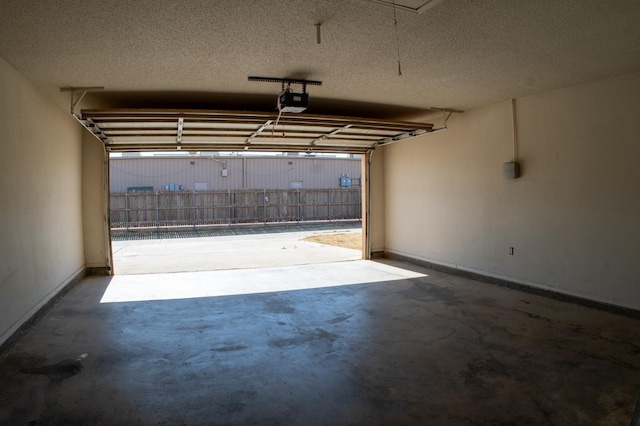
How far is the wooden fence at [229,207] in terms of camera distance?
52.1 ft

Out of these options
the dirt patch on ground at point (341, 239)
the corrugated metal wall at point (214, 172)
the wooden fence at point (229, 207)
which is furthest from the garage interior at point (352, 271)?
the corrugated metal wall at point (214, 172)

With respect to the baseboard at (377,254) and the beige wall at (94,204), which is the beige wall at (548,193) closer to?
the baseboard at (377,254)

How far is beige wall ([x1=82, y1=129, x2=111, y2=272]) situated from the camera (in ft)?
23.3

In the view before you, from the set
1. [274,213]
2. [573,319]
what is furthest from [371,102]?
[274,213]

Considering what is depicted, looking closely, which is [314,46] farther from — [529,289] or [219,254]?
[219,254]

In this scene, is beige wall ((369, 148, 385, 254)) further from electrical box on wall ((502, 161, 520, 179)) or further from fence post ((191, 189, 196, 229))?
fence post ((191, 189, 196, 229))

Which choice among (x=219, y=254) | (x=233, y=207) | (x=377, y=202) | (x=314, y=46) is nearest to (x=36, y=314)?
(x=314, y=46)

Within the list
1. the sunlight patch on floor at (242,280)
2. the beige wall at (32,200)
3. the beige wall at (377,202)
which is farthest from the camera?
the beige wall at (377,202)

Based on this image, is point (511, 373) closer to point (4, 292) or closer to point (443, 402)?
point (443, 402)

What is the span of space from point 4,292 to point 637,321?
6195mm

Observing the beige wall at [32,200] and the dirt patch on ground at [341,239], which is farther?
the dirt patch on ground at [341,239]

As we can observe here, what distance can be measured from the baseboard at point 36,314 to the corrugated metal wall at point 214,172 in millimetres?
12671

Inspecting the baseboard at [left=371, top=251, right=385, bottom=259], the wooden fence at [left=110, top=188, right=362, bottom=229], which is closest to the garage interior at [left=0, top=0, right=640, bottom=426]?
the baseboard at [left=371, top=251, right=385, bottom=259]

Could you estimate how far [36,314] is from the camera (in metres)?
4.43
